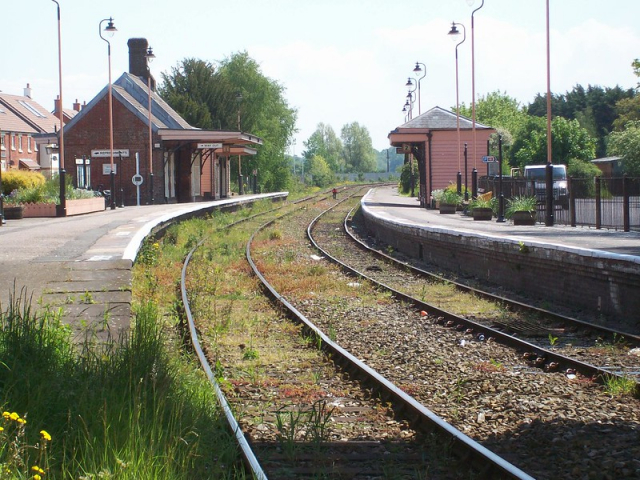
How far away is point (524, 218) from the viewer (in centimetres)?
2705

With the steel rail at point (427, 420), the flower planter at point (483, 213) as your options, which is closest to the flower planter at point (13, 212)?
the flower planter at point (483, 213)

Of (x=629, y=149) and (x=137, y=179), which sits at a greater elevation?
(x=629, y=149)

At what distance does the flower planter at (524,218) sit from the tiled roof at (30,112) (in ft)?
208

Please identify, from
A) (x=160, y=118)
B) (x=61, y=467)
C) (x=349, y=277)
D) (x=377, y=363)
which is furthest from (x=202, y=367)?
(x=160, y=118)

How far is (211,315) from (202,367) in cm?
405

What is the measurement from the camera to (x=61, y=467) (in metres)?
4.92

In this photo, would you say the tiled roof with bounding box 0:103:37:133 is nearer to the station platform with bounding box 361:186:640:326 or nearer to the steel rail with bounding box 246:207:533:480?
the station platform with bounding box 361:186:640:326

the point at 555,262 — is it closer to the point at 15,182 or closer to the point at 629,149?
the point at 15,182

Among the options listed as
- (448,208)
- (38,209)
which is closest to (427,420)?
(38,209)

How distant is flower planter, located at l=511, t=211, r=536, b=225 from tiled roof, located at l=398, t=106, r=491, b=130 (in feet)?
59.0

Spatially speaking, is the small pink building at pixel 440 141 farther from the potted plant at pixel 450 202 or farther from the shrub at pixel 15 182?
the shrub at pixel 15 182

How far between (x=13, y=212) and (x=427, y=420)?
1089 inches

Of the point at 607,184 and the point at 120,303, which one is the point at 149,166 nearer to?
the point at 607,184

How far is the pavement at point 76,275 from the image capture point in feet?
31.9
